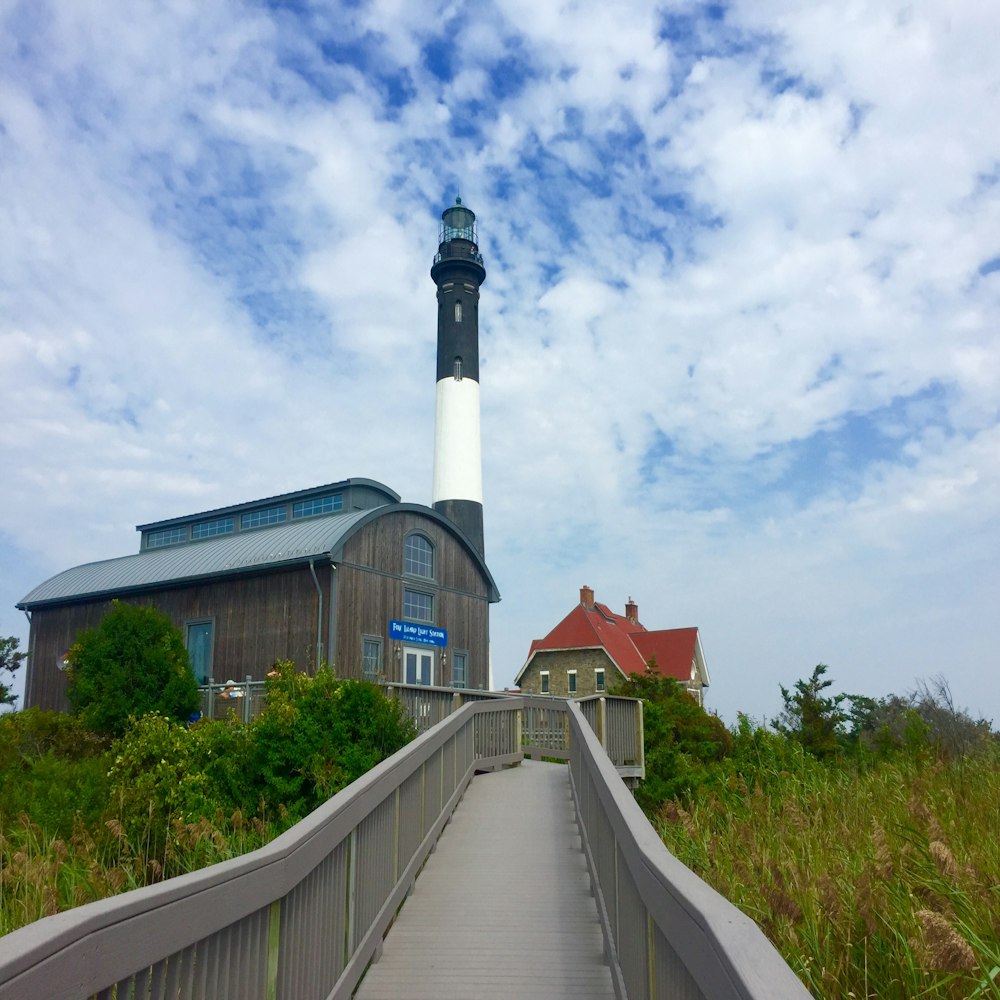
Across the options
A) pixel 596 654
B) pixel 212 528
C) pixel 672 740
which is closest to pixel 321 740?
pixel 672 740

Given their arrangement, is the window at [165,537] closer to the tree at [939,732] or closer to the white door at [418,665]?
the white door at [418,665]

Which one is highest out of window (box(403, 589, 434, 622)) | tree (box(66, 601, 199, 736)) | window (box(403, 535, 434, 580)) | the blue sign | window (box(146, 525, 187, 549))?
window (box(146, 525, 187, 549))

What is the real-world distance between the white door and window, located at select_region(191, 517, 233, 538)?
29.5 ft

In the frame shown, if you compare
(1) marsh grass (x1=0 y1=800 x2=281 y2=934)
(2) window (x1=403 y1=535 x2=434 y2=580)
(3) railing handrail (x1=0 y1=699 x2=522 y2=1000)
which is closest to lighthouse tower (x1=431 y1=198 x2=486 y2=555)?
(2) window (x1=403 y1=535 x2=434 y2=580)

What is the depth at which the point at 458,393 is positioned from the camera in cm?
3931

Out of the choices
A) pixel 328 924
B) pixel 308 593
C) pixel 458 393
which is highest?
pixel 458 393

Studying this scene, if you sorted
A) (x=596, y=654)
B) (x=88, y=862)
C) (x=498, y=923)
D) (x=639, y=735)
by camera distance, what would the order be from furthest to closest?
(x=596, y=654)
(x=639, y=735)
(x=88, y=862)
(x=498, y=923)

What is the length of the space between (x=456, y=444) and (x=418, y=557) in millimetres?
11650

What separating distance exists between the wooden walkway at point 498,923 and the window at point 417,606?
15.2 meters

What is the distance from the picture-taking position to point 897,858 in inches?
257

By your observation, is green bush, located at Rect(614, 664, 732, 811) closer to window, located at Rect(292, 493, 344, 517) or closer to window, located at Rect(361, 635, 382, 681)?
window, located at Rect(361, 635, 382, 681)

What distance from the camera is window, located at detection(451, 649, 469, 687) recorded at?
2897 centimetres

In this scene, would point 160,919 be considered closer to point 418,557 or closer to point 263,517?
point 418,557

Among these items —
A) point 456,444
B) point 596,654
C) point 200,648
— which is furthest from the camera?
point 596,654
